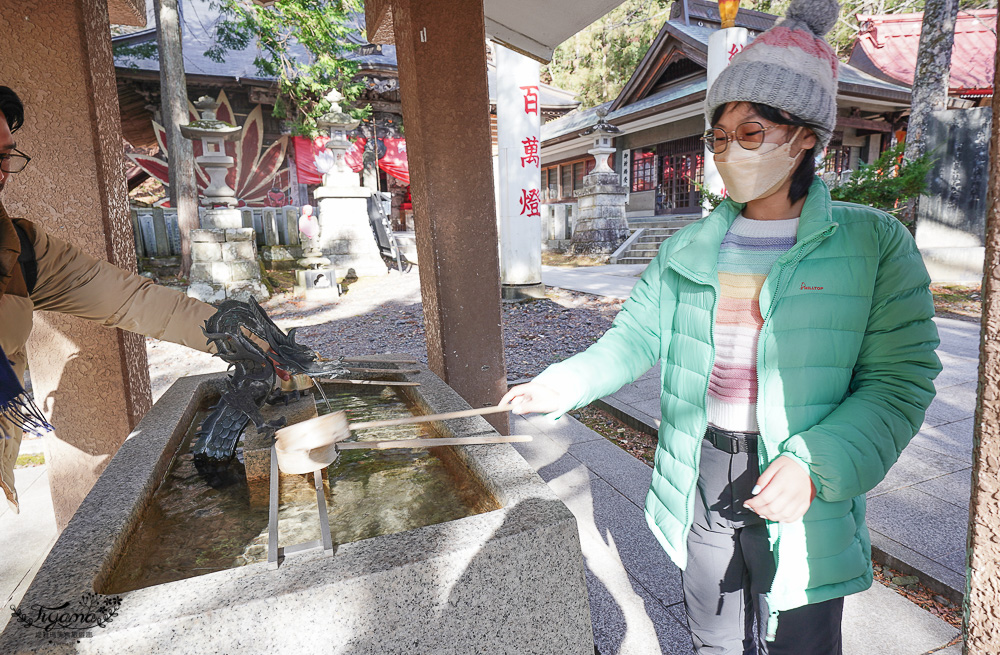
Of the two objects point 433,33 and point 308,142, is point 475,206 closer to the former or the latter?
point 433,33

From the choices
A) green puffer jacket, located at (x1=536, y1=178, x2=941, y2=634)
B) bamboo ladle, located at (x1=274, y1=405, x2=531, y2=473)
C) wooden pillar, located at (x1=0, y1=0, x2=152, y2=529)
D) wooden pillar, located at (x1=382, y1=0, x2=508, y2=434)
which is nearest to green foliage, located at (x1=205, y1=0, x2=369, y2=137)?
wooden pillar, located at (x1=0, y1=0, x2=152, y2=529)

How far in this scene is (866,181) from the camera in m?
5.98

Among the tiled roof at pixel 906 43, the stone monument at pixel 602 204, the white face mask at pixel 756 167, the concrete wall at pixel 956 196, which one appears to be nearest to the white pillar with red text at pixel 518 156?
the stone monument at pixel 602 204

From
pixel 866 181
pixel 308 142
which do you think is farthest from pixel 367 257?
pixel 866 181

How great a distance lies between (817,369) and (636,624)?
1.24 metres

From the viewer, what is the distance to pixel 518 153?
784 cm

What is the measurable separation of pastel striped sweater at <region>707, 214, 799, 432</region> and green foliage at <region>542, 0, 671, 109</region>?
963 inches

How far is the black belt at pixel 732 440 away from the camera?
1268 mm

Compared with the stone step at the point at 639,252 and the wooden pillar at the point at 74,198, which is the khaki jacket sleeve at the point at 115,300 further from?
the stone step at the point at 639,252

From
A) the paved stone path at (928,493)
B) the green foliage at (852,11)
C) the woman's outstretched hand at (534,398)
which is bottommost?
the paved stone path at (928,493)

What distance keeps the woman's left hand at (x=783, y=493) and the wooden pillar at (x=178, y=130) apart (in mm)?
10121

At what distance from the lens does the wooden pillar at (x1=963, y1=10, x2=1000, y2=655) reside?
89 cm

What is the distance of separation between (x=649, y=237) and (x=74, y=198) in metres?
11.9

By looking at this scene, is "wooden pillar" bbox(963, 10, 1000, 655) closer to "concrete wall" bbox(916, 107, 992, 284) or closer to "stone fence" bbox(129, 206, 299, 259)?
"concrete wall" bbox(916, 107, 992, 284)
